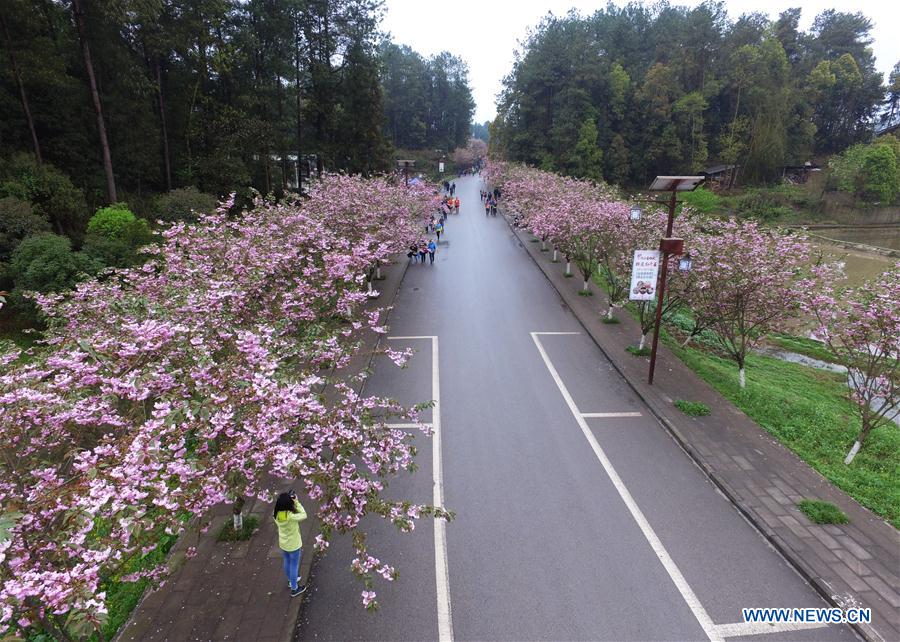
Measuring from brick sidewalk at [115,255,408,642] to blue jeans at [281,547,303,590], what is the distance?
0.72 ft

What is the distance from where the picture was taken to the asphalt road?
19.7 feet

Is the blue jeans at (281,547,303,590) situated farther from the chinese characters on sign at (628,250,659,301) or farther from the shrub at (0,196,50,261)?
the shrub at (0,196,50,261)

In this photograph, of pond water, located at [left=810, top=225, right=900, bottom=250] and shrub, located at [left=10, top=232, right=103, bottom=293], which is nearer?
shrub, located at [left=10, top=232, right=103, bottom=293]

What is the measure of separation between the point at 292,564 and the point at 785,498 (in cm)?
808

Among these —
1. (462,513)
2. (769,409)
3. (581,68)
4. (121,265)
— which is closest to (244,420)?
(462,513)

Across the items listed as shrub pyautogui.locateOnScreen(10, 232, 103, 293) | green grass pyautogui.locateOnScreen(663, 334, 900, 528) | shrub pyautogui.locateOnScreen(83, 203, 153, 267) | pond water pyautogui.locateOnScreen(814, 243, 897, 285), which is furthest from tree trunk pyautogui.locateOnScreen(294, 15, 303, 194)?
pond water pyautogui.locateOnScreen(814, 243, 897, 285)

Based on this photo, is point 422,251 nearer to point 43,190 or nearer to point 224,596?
point 43,190

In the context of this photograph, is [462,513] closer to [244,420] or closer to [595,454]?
[595,454]

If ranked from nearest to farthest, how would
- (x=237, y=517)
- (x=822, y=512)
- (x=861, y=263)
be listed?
(x=237, y=517) < (x=822, y=512) < (x=861, y=263)

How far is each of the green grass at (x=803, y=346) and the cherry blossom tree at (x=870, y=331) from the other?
29.0 ft

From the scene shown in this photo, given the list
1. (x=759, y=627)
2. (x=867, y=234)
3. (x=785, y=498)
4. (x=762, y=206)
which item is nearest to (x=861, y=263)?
(x=867, y=234)

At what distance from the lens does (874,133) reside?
63.2 meters

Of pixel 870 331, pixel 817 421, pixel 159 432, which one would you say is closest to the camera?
pixel 159 432

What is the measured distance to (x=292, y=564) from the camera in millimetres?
6055
